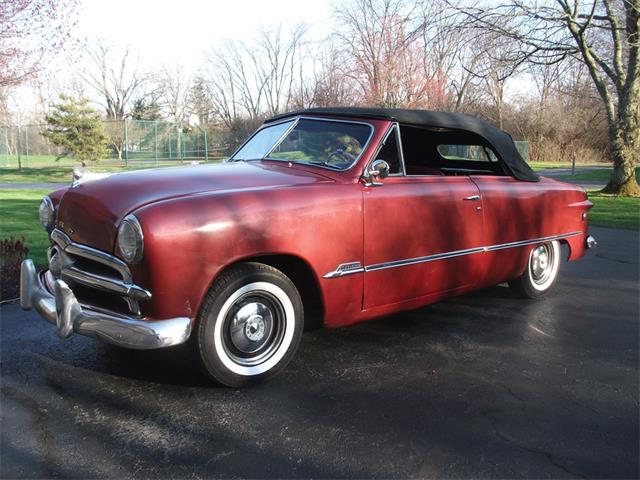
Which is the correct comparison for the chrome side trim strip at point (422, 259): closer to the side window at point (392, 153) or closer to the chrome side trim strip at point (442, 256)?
the chrome side trim strip at point (442, 256)

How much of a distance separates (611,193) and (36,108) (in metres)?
53.0

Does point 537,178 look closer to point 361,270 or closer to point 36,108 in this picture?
point 361,270

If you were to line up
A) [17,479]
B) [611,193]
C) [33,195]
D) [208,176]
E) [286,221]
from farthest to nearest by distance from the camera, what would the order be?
1. [611,193]
2. [33,195]
3. [208,176]
4. [286,221]
5. [17,479]

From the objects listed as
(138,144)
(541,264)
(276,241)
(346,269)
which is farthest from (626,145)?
(138,144)

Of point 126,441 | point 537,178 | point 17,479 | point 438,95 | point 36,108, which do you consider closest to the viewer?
point 17,479

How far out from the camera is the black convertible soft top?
3.98 meters

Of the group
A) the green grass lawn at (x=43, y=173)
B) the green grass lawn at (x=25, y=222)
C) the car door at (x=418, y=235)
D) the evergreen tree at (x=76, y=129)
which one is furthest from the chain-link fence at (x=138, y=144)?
the car door at (x=418, y=235)

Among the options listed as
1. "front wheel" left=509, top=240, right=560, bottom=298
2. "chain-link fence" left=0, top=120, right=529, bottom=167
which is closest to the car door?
"front wheel" left=509, top=240, right=560, bottom=298

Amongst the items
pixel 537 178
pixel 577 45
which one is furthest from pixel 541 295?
pixel 577 45

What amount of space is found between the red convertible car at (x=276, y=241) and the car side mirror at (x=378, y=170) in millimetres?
10

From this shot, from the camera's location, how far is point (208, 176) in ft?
11.3

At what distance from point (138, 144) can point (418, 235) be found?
25555 millimetres

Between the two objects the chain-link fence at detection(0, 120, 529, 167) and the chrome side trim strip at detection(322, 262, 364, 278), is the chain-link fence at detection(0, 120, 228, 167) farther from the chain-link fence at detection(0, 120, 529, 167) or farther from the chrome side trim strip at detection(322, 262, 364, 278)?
the chrome side trim strip at detection(322, 262, 364, 278)

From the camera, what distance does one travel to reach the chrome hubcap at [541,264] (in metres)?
5.10
